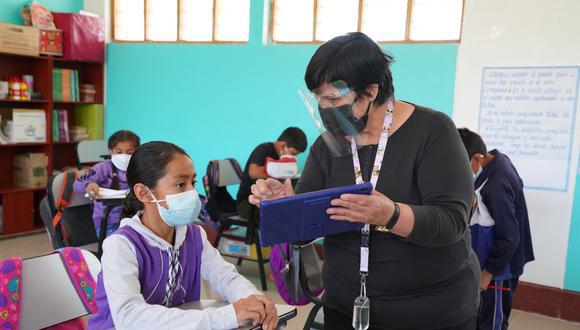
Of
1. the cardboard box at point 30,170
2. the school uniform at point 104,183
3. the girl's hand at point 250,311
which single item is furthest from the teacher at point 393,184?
the cardboard box at point 30,170

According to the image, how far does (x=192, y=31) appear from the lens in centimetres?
520

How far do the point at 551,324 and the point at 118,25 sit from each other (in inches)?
195

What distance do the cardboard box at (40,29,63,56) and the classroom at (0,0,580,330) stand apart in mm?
20

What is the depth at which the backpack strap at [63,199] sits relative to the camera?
3.01 m

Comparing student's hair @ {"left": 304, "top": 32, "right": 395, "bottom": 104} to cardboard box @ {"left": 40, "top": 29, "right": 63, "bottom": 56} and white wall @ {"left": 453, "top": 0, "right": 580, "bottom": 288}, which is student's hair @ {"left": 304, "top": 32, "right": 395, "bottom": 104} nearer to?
white wall @ {"left": 453, "top": 0, "right": 580, "bottom": 288}

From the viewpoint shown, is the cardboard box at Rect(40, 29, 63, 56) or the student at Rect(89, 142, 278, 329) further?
the cardboard box at Rect(40, 29, 63, 56)

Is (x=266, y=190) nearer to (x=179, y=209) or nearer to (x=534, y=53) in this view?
(x=179, y=209)

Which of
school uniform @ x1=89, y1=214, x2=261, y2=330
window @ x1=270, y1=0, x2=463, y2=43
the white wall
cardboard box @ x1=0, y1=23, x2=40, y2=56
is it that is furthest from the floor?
window @ x1=270, y1=0, x2=463, y2=43

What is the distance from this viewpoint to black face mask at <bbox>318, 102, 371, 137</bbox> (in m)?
1.33

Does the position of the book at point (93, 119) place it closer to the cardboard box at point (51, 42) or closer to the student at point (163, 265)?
the cardboard box at point (51, 42)

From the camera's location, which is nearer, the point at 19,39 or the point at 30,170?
the point at 19,39

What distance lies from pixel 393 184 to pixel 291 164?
2747 mm

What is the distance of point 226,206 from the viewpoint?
439cm

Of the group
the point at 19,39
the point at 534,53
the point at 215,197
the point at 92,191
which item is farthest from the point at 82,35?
the point at 534,53
